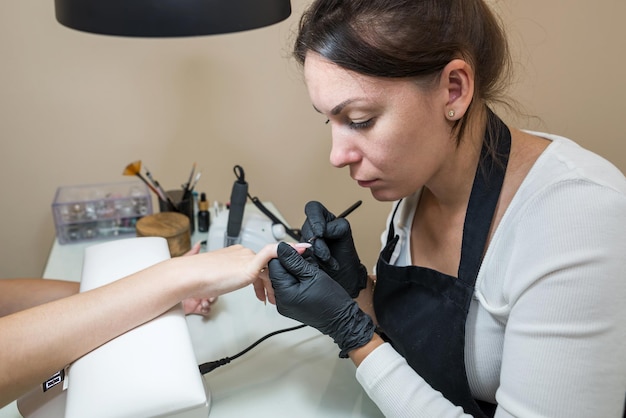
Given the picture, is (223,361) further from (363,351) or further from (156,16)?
(156,16)

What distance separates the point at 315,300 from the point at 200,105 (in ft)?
3.41

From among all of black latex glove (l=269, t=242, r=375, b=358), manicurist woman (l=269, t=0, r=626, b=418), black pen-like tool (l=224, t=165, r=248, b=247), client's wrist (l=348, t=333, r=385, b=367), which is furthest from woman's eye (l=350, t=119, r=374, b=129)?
black pen-like tool (l=224, t=165, r=248, b=247)

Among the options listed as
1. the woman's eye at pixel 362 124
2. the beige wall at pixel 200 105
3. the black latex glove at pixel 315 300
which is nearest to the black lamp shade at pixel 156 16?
the woman's eye at pixel 362 124

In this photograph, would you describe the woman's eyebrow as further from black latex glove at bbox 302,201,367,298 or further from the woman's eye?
black latex glove at bbox 302,201,367,298

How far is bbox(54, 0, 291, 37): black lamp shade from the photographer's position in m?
0.68

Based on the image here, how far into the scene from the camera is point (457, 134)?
2.54 ft

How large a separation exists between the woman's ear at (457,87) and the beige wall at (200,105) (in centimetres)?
88

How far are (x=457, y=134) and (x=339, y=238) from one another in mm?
293

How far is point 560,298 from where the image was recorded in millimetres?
593

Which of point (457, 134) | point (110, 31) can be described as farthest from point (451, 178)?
point (110, 31)

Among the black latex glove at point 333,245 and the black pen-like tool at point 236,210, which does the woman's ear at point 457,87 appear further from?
the black pen-like tool at point 236,210

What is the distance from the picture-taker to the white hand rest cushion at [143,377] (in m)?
0.57

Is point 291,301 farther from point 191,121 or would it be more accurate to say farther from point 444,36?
point 191,121

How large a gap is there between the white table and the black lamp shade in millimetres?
551
